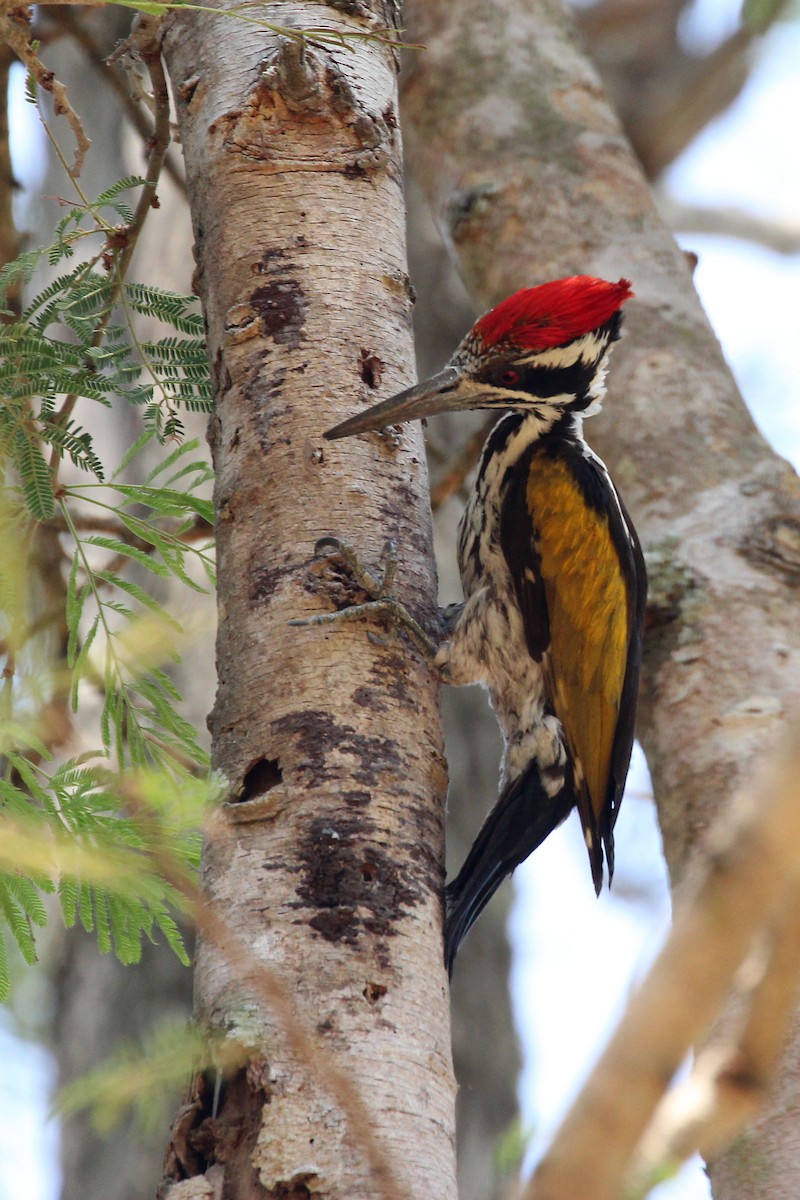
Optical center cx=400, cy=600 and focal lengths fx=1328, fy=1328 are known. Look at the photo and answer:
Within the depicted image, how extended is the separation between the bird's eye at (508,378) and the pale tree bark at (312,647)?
2.03 ft

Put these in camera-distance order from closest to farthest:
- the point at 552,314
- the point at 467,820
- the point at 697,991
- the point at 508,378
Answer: the point at 697,991
the point at 552,314
the point at 508,378
the point at 467,820

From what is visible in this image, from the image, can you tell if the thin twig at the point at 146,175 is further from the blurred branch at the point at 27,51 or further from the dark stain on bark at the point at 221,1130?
the dark stain on bark at the point at 221,1130

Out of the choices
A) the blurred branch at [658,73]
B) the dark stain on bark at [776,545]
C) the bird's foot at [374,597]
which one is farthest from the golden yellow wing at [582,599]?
the blurred branch at [658,73]

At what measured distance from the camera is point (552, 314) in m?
2.75

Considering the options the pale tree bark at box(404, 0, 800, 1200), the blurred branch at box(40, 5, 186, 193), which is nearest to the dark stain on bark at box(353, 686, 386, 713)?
the pale tree bark at box(404, 0, 800, 1200)

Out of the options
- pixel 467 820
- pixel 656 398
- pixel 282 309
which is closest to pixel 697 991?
pixel 282 309

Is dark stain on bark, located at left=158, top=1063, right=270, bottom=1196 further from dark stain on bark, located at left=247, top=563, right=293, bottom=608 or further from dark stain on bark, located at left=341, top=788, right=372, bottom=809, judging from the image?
dark stain on bark, located at left=247, top=563, right=293, bottom=608

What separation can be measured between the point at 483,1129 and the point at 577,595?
2572mm

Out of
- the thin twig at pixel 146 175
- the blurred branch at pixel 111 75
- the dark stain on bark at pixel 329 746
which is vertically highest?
the blurred branch at pixel 111 75

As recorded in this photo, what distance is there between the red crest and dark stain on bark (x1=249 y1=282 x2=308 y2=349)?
75cm

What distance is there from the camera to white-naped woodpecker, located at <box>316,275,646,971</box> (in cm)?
272

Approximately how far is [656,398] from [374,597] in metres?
1.47

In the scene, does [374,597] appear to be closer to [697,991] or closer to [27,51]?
[27,51]

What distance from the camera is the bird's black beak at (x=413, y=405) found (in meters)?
2.02
